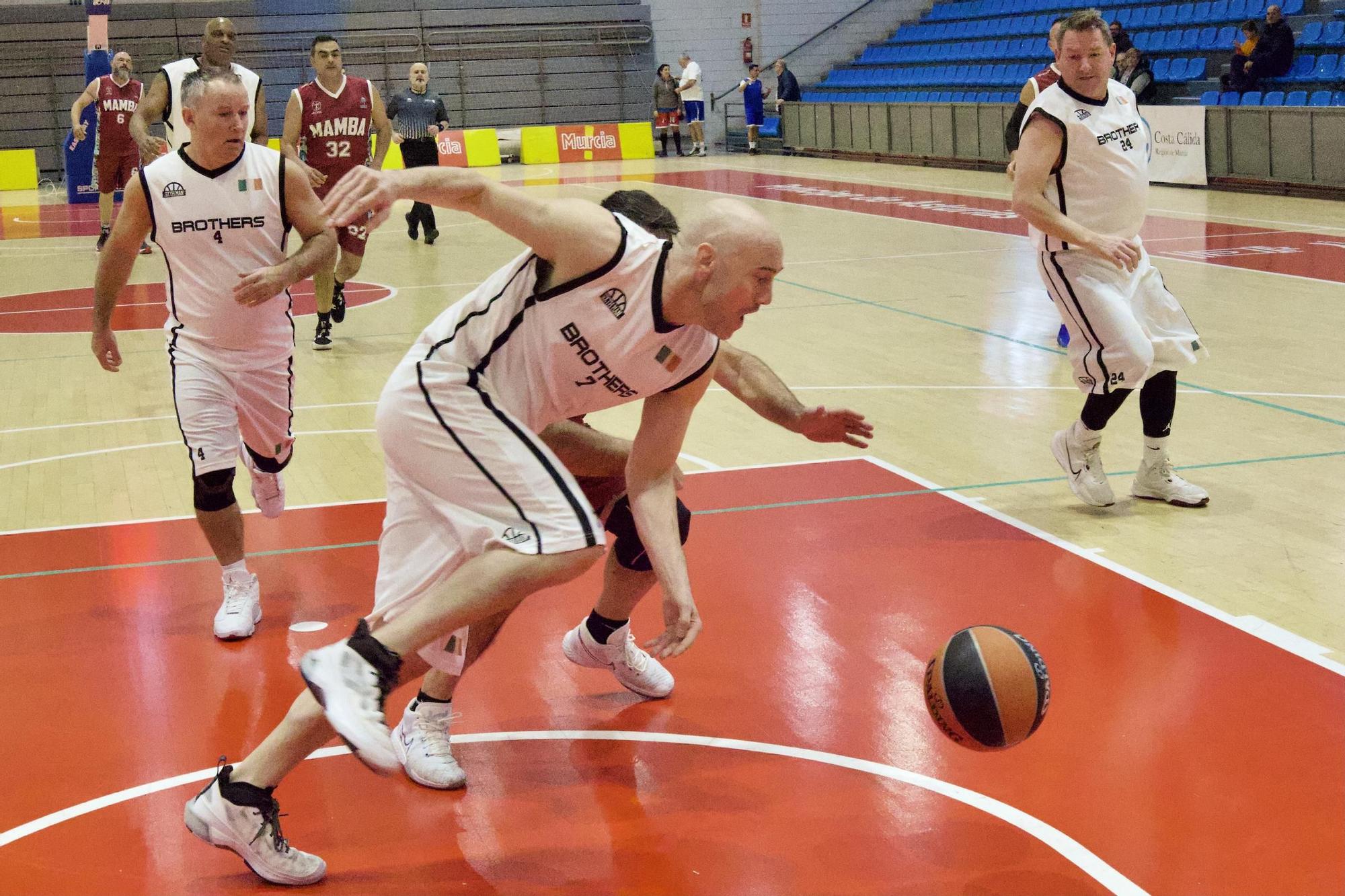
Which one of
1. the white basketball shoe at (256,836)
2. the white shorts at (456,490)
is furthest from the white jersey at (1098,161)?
the white basketball shoe at (256,836)

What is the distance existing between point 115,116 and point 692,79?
16.1m

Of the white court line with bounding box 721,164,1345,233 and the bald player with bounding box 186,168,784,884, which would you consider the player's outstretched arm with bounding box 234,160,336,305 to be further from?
the white court line with bounding box 721,164,1345,233

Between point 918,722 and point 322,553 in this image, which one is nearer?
point 918,722

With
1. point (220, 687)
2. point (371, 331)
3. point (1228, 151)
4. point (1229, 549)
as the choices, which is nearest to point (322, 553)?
point (220, 687)

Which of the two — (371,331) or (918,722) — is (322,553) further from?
(371,331)

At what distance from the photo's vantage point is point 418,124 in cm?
1666

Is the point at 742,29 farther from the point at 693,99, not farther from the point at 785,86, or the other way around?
the point at 785,86

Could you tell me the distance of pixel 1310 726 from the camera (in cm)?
380

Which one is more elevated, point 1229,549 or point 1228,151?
point 1228,151

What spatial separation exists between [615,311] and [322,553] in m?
2.82

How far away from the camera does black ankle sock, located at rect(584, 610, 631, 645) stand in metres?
4.13

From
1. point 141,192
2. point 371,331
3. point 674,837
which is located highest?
point 141,192

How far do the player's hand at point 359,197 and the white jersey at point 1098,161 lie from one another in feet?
12.0

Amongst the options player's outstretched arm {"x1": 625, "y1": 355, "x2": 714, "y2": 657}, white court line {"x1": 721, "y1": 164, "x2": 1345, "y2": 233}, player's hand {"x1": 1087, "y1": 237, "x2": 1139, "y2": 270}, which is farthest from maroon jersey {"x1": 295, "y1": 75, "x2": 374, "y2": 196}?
player's outstretched arm {"x1": 625, "y1": 355, "x2": 714, "y2": 657}
